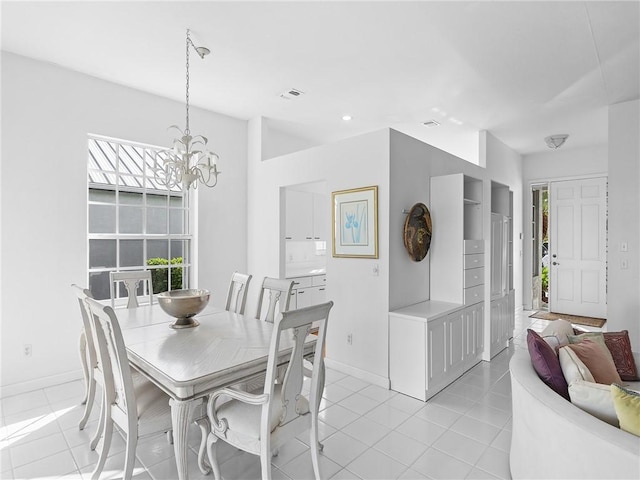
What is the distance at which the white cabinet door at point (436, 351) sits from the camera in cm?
313

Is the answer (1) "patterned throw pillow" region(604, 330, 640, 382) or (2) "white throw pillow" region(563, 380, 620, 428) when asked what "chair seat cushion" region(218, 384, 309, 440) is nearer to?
(2) "white throw pillow" region(563, 380, 620, 428)

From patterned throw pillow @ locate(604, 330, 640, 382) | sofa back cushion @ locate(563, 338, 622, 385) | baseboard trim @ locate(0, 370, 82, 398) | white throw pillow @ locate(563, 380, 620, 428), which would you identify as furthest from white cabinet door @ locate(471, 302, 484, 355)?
baseboard trim @ locate(0, 370, 82, 398)

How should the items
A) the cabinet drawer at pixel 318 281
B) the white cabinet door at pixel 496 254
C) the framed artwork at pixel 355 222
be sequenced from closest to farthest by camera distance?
the framed artwork at pixel 355 222 < the white cabinet door at pixel 496 254 < the cabinet drawer at pixel 318 281

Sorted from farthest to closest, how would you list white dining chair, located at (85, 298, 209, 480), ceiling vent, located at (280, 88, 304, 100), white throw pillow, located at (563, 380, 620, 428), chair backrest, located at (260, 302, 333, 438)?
1. ceiling vent, located at (280, 88, 304, 100)
2. white dining chair, located at (85, 298, 209, 480)
3. chair backrest, located at (260, 302, 333, 438)
4. white throw pillow, located at (563, 380, 620, 428)

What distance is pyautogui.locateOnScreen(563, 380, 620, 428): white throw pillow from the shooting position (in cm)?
154

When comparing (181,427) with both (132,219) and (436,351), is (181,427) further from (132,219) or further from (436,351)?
(132,219)

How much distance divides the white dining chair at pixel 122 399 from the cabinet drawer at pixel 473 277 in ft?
9.32

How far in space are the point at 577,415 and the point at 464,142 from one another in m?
5.04

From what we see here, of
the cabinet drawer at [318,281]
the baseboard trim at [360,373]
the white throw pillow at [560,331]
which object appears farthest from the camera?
the cabinet drawer at [318,281]

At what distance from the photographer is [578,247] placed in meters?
6.38

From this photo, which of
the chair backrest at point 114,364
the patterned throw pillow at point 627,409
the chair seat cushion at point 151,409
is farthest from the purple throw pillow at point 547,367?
the chair backrest at point 114,364

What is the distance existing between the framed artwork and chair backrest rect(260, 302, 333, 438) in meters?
1.70

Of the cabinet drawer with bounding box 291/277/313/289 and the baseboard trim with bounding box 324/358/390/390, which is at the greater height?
the cabinet drawer with bounding box 291/277/313/289

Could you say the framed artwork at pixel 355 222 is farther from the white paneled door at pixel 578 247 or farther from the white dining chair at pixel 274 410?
the white paneled door at pixel 578 247
